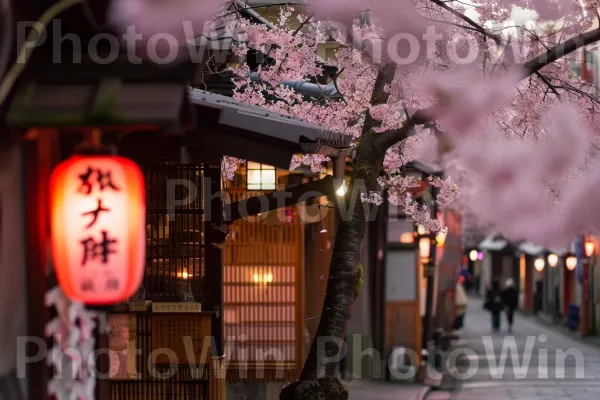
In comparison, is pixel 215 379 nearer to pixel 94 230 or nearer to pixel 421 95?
pixel 421 95

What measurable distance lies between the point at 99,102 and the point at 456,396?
Result: 1741 centimetres

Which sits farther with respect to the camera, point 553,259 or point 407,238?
point 553,259

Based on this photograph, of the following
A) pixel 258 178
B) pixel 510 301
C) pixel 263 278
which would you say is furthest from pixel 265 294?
pixel 510 301

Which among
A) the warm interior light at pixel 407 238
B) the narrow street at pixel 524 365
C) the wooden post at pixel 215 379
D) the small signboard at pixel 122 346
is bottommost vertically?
the narrow street at pixel 524 365

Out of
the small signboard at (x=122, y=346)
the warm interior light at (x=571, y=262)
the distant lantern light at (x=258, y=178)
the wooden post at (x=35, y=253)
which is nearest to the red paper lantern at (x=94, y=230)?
the wooden post at (x=35, y=253)

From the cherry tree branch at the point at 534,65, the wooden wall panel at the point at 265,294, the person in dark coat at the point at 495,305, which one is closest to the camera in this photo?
the cherry tree branch at the point at 534,65

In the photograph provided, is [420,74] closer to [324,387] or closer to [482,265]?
[324,387]

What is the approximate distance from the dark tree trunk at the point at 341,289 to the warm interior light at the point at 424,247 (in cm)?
1282

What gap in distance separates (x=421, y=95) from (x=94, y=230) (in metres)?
7.63

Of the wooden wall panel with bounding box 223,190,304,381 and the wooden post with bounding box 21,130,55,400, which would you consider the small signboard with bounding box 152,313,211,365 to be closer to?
the wooden wall panel with bounding box 223,190,304,381

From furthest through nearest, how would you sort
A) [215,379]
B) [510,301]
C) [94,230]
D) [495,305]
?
1. [510,301]
2. [495,305]
3. [215,379]
4. [94,230]

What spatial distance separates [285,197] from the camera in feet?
40.3

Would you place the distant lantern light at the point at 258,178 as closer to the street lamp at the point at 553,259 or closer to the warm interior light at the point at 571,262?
the warm interior light at the point at 571,262

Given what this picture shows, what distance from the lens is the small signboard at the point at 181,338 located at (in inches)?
500
